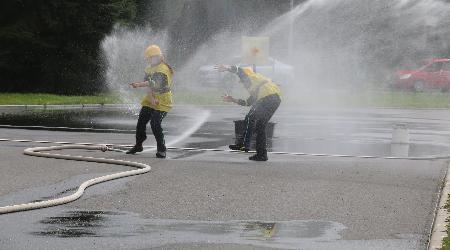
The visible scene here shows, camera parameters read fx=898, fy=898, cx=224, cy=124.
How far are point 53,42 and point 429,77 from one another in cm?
1908

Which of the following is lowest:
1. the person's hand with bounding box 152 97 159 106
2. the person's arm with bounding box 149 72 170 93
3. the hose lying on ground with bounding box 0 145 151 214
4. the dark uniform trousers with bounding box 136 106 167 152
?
the hose lying on ground with bounding box 0 145 151 214

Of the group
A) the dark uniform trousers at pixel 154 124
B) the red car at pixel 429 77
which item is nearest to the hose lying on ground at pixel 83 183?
the dark uniform trousers at pixel 154 124

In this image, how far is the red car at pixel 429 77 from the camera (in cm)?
4384

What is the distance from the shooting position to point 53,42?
113 ft

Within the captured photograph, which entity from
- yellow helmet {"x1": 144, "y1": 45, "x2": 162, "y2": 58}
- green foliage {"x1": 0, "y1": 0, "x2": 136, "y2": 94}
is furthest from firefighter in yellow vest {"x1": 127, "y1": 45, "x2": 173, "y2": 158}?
green foliage {"x1": 0, "y1": 0, "x2": 136, "y2": 94}

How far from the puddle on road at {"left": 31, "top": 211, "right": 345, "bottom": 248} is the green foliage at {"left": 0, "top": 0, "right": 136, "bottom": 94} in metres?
25.9

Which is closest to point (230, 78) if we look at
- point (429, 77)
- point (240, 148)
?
point (429, 77)

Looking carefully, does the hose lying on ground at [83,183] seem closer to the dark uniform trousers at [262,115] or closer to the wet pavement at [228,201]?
the wet pavement at [228,201]

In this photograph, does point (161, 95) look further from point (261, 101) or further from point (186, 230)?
point (186, 230)

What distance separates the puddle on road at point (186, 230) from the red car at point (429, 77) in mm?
36678

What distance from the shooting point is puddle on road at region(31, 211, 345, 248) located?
7.59 metres

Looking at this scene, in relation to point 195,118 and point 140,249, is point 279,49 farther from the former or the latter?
point 140,249

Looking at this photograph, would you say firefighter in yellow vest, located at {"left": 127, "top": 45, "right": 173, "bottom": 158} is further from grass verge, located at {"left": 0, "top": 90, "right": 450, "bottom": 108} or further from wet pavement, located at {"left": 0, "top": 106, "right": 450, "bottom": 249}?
grass verge, located at {"left": 0, "top": 90, "right": 450, "bottom": 108}

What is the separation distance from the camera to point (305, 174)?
12.3 m
